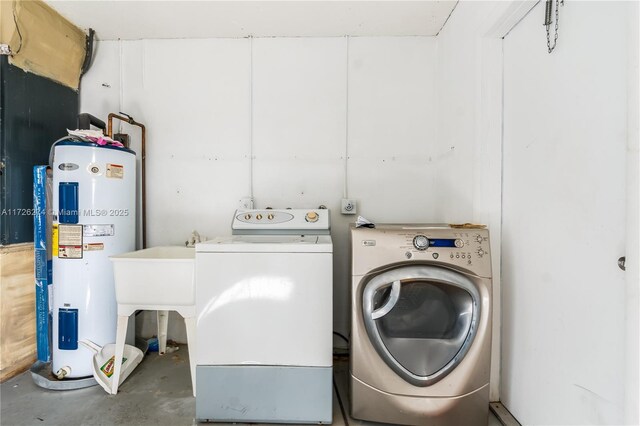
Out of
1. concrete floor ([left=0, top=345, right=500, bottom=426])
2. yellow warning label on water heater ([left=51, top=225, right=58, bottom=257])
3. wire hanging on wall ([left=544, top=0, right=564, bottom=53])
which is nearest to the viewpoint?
wire hanging on wall ([left=544, top=0, right=564, bottom=53])

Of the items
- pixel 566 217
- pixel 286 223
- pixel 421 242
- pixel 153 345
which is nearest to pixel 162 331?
pixel 153 345

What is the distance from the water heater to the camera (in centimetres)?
150

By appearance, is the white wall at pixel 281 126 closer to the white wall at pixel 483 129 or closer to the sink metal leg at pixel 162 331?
the sink metal leg at pixel 162 331

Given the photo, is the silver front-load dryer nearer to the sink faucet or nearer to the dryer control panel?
the dryer control panel

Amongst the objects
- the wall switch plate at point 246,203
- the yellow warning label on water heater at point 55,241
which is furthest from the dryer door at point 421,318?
the yellow warning label on water heater at point 55,241

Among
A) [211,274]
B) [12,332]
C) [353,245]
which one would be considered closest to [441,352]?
[353,245]

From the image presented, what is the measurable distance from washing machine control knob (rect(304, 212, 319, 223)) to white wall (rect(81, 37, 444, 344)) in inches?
13.6

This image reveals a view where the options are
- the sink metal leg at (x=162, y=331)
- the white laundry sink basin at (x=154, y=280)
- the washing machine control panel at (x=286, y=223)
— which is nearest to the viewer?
the white laundry sink basin at (x=154, y=280)

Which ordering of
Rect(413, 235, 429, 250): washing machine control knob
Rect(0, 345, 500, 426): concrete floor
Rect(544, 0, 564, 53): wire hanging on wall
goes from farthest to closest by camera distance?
Rect(0, 345, 500, 426): concrete floor → Rect(413, 235, 429, 250): washing machine control knob → Rect(544, 0, 564, 53): wire hanging on wall

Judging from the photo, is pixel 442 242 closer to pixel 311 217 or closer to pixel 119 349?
pixel 311 217

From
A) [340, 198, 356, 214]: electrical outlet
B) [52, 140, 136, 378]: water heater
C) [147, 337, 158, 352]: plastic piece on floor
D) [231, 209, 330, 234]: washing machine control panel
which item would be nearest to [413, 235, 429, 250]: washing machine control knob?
[231, 209, 330, 234]: washing machine control panel

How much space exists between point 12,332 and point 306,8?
254 centimetres

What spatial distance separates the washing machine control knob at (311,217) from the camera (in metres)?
1.66

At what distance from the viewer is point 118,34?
1970 millimetres
